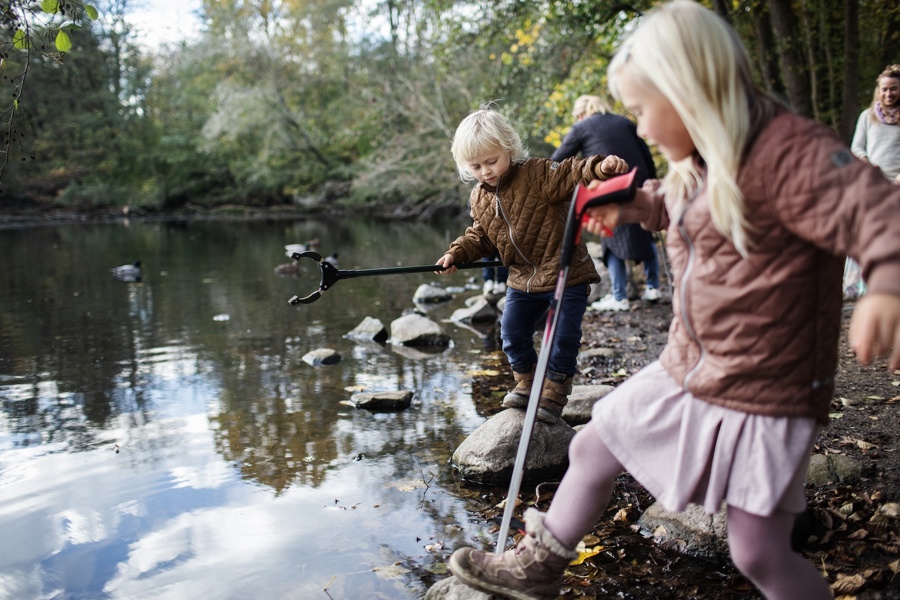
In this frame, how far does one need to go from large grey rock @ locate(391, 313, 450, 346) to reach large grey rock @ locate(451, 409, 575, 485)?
122 inches

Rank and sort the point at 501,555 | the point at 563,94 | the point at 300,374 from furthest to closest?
the point at 563,94
the point at 300,374
the point at 501,555

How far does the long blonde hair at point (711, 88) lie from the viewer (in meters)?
1.77

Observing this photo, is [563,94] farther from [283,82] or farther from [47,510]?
[283,82]

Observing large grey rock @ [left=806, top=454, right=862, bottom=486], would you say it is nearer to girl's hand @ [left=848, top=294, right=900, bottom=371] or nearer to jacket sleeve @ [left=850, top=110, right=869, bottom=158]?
girl's hand @ [left=848, top=294, right=900, bottom=371]

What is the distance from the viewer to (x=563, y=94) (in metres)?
12.0

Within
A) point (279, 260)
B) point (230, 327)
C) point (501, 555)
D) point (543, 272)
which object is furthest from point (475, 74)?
point (501, 555)

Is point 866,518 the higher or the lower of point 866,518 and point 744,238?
the lower

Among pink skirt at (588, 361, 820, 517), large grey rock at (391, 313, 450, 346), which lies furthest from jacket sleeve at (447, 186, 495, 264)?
large grey rock at (391, 313, 450, 346)

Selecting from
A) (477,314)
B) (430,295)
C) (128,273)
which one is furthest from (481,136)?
(128,273)

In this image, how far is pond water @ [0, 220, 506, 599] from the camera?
3162mm

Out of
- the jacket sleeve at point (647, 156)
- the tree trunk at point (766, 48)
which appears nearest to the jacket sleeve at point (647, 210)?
the jacket sleeve at point (647, 156)

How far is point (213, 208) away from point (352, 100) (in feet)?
29.1

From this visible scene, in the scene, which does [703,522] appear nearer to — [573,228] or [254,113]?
[573,228]

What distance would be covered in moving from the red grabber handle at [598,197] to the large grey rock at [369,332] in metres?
5.12
